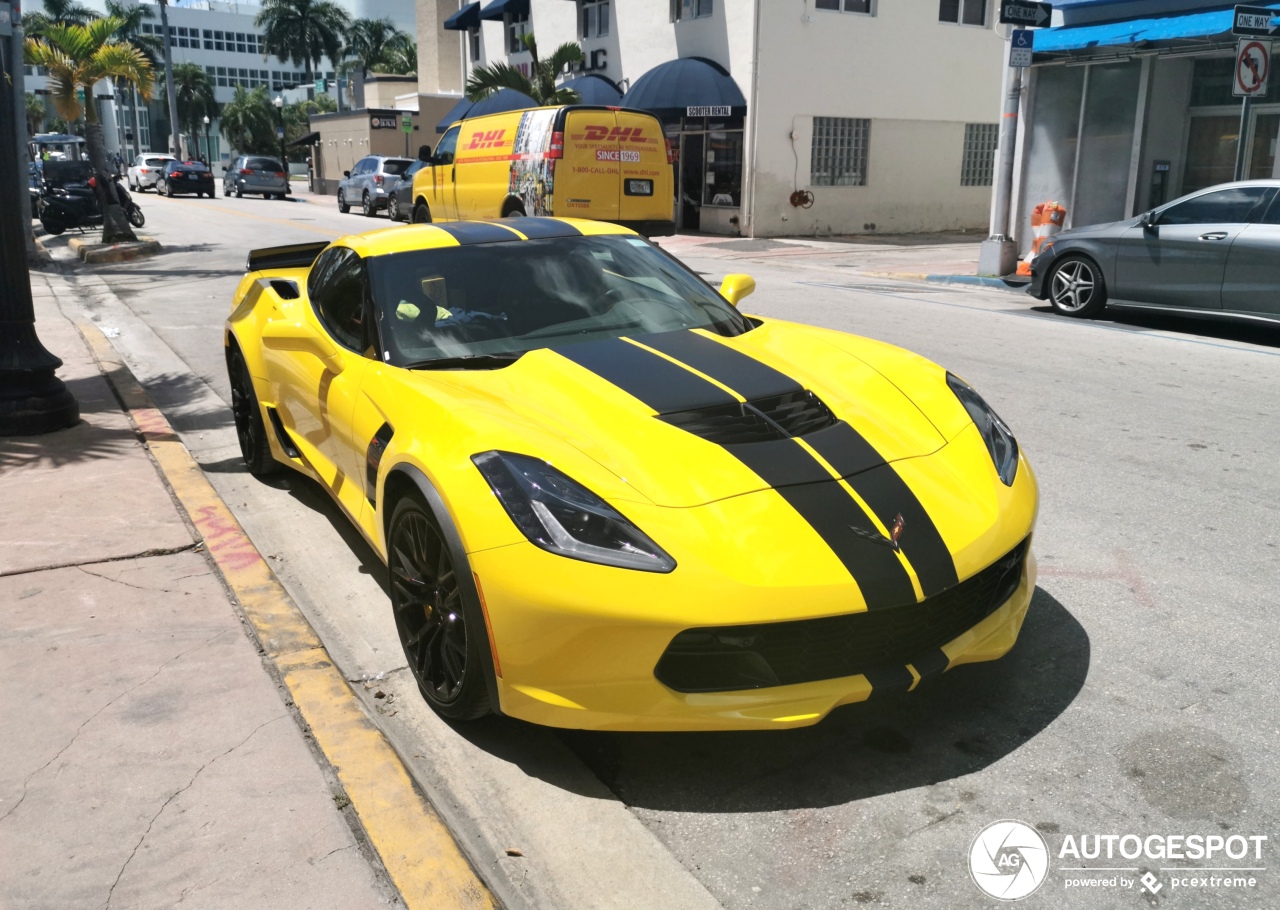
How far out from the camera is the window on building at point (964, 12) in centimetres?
2716

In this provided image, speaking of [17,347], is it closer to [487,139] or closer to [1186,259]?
[1186,259]

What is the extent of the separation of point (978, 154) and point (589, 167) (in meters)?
15.9

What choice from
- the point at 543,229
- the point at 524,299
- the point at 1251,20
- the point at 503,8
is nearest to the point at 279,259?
the point at 543,229

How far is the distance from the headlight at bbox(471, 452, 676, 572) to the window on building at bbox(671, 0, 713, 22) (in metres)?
24.8

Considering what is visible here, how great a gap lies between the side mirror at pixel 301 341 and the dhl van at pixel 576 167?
442 inches

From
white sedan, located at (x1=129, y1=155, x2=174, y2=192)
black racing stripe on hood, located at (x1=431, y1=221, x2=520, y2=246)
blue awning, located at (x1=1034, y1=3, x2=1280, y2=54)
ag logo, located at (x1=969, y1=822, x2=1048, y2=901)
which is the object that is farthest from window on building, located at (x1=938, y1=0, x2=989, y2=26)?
white sedan, located at (x1=129, y1=155, x2=174, y2=192)

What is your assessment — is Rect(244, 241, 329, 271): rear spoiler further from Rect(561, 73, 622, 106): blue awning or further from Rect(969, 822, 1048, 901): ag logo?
→ Rect(561, 73, 622, 106): blue awning

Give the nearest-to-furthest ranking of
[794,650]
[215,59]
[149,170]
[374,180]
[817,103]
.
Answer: [794,650]
[817,103]
[374,180]
[149,170]
[215,59]

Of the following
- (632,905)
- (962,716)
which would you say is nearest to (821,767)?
(962,716)

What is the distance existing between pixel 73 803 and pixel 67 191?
81.4ft

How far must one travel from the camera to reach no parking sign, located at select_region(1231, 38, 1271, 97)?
1217cm

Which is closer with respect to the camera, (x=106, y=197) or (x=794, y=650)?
(x=794, y=650)

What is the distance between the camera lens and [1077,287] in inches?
460

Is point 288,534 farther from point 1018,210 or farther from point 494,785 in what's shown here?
point 1018,210
